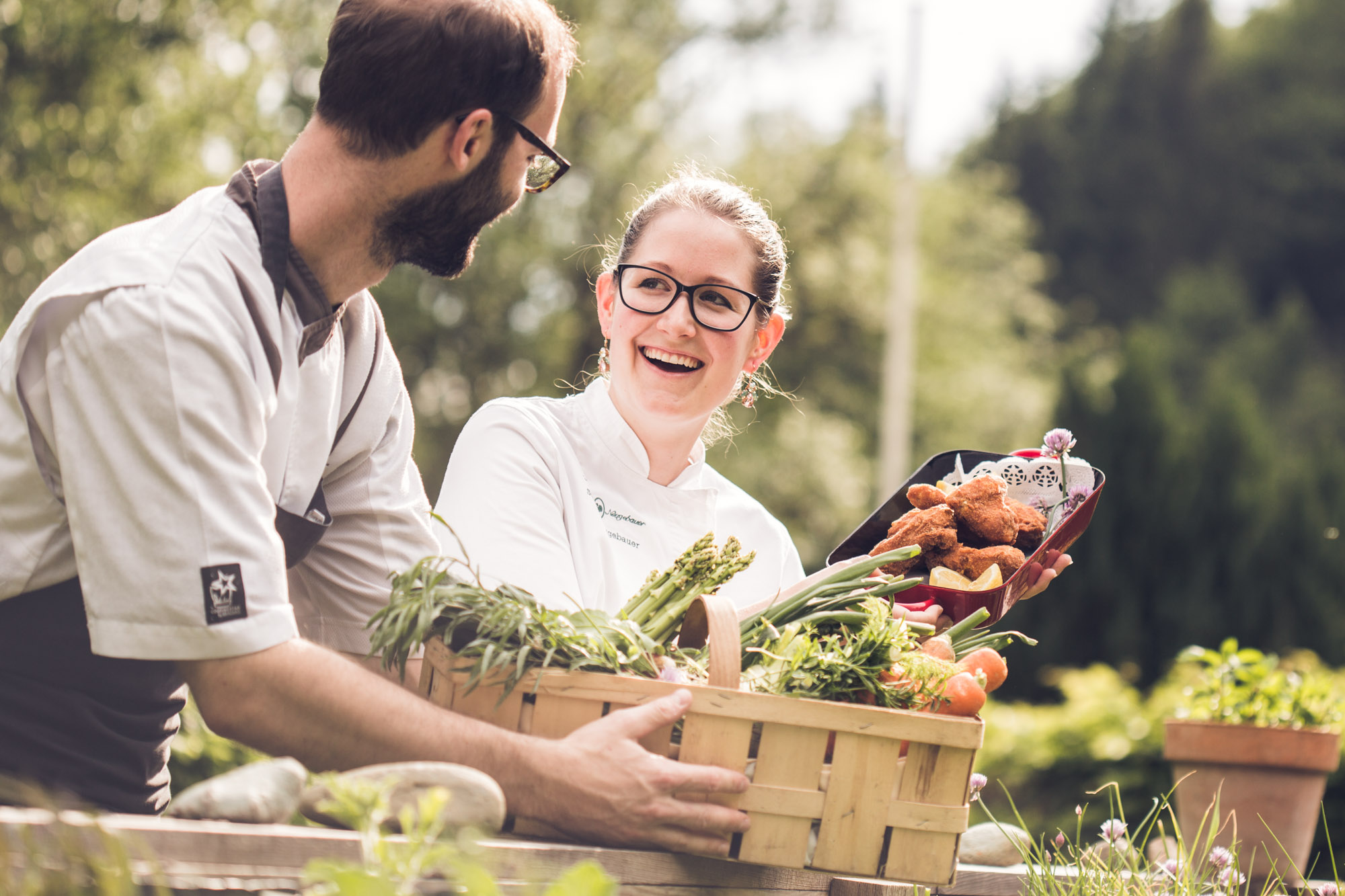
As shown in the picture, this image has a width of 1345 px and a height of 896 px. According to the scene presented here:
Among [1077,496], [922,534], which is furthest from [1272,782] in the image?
[922,534]

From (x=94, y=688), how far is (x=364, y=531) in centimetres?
60

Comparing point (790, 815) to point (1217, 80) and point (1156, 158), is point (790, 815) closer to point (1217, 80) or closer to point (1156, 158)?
point (1156, 158)

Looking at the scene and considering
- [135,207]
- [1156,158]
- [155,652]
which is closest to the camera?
[155,652]

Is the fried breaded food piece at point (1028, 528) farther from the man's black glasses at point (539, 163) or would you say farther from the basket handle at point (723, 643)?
the man's black glasses at point (539, 163)

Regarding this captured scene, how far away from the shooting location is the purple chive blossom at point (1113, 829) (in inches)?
92.4

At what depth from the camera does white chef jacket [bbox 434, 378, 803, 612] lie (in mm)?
2391

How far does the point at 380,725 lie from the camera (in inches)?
64.6

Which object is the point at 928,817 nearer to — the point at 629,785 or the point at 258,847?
the point at 629,785

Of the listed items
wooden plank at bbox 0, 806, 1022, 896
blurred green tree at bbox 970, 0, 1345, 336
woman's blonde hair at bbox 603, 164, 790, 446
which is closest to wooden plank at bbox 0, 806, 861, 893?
wooden plank at bbox 0, 806, 1022, 896

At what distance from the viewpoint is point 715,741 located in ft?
5.47

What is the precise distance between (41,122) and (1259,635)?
1392 centimetres

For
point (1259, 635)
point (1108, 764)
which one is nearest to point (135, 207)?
Result: point (1108, 764)

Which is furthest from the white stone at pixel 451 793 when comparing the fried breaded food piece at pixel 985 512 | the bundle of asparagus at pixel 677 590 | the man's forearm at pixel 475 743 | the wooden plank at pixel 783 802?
the fried breaded food piece at pixel 985 512

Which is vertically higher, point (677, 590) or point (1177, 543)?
point (1177, 543)
